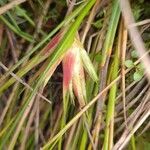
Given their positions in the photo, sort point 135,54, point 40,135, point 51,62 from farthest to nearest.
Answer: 1. point 40,135
2. point 135,54
3. point 51,62

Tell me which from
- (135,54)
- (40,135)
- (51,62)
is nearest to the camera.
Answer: (51,62)

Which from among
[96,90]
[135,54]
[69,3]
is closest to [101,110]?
[96,90]

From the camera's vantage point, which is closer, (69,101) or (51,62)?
(51,62)

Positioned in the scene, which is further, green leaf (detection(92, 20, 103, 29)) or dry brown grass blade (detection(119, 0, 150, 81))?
green leaf (detection(92, 20, 103, 29))

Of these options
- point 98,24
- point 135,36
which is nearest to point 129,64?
point 98,24

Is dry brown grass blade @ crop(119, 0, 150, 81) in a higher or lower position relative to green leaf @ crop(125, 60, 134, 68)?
higher

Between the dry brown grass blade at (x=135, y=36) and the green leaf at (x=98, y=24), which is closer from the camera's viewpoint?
the dry brown grass blade at (x=135, y=36)

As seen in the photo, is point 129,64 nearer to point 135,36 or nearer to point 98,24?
point 98,24

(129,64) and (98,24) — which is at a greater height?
(98,24)

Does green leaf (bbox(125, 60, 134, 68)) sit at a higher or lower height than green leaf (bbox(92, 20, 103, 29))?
lower

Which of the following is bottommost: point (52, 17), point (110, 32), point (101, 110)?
point (101, 110)

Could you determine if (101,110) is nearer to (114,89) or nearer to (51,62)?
A: (114,89)
